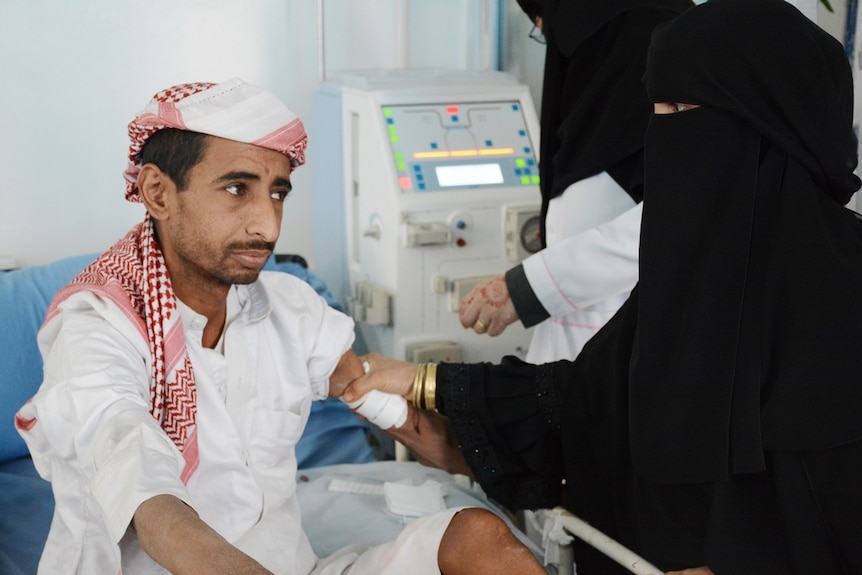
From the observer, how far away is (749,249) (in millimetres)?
1528

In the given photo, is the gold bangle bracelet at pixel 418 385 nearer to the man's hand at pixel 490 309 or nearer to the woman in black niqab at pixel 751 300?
the man's hand at pixel 490 309

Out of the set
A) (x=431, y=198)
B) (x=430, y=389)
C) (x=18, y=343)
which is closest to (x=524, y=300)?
(x=430, y=389)

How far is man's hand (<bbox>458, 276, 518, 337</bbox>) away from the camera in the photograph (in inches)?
90.8

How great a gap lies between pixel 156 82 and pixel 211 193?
1511mm

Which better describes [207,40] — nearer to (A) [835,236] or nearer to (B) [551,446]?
(B) [551,446]

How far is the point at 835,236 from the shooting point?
5.00 ft

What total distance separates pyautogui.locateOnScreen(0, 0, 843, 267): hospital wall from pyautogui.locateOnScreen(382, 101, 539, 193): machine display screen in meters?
0.45

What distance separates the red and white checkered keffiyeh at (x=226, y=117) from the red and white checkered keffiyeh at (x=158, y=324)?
23 cm

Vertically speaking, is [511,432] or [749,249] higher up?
[749,249]

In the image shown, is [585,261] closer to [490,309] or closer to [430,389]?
[490,309]

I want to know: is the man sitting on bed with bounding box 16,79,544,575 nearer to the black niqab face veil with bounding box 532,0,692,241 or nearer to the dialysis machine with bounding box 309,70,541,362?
the black niqab face veil with bounding box 532,0,692,241

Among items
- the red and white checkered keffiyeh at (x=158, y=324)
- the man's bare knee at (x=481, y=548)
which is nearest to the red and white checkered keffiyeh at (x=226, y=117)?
the red and white checkered keffiyeh at (x=158, y=324)

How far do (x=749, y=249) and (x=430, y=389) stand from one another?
78 centimetres

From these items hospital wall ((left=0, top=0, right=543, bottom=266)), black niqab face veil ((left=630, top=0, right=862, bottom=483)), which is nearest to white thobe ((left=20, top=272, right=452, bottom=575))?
black niqab face veil ((left=630, top=0, right=862, bottom=483))
